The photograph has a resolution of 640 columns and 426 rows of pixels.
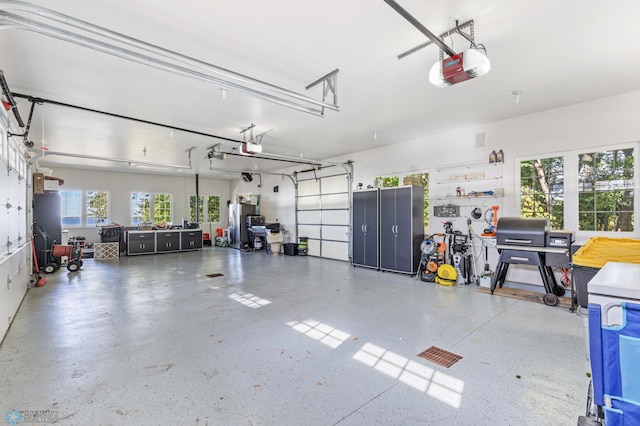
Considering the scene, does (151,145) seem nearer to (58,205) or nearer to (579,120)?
(58,205)

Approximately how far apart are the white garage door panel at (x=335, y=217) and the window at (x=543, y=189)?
4.47 m

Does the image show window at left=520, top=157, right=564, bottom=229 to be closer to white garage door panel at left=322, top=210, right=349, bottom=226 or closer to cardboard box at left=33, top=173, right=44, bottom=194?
white garage door panel at left=322, top=210, right=349, bottom=226

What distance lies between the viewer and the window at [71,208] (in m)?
10.2

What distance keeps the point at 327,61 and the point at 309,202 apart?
266 inches

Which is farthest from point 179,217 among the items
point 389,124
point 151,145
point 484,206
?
point 484,206

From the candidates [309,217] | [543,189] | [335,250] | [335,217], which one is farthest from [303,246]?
[543,189]

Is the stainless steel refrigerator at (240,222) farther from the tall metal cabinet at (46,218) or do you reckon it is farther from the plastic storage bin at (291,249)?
the tall metal cabinet at (46,218)

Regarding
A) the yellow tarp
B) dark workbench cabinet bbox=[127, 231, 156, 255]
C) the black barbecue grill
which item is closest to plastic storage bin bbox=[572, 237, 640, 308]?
the yellow tarp

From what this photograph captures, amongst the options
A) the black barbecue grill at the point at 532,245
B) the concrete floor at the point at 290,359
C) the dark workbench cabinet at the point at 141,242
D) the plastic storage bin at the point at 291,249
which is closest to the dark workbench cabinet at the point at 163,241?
the dark workbench cabinet at the point at 141,242

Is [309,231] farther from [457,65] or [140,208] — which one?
[457,65]

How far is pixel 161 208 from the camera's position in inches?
478

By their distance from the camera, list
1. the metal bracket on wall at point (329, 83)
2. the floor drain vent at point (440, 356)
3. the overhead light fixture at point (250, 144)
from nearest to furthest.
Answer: the floor drain vent at point (440, 356)
the metal bracket on wall at point (329, 83)
the overhead light fixture at point (250, 144)

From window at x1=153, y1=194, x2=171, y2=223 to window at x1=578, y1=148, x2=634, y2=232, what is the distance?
13072mm

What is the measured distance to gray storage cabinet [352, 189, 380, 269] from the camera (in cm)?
692
